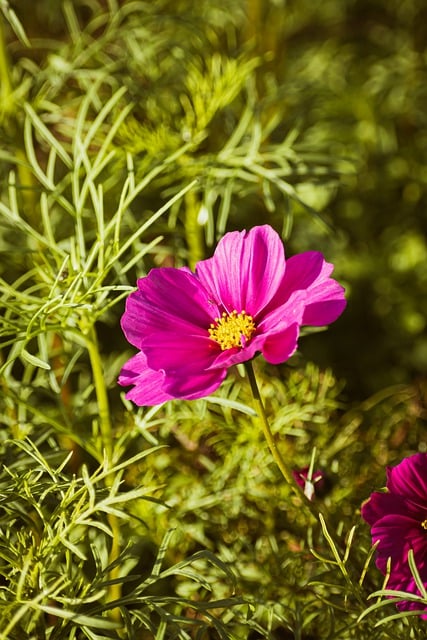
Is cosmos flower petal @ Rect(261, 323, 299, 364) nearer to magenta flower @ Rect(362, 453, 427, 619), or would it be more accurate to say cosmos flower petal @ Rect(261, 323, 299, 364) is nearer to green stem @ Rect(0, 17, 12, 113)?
magenta flower @ Rect(362, 453, 427, 619)

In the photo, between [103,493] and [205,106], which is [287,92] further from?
[103,493]

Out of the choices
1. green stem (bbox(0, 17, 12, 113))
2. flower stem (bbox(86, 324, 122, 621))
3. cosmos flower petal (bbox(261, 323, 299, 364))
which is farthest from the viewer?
green stem (bbox(0, 17, 12, 113))

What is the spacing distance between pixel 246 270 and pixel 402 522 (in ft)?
0.72

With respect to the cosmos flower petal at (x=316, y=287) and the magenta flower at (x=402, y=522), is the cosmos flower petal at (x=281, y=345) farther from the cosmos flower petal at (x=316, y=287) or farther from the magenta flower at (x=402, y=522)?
the magenta flower at (x=402, y=522)

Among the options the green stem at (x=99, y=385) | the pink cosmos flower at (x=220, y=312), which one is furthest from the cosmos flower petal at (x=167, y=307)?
the green stem at (x=99, y=385)

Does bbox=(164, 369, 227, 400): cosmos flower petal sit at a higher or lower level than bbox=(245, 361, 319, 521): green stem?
higher

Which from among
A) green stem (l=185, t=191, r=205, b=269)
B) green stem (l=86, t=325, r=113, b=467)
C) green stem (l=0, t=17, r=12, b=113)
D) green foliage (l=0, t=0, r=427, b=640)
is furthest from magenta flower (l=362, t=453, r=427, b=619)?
green stem (l=0, t=17, r=12, b=113)

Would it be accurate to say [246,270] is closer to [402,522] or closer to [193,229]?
[402,522]

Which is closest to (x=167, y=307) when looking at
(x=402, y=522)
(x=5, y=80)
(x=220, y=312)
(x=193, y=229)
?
(x=220, y=312)

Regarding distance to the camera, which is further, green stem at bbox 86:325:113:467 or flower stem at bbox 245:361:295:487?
green stem at bbox 86:325:113:467

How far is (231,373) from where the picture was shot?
0.94 metres

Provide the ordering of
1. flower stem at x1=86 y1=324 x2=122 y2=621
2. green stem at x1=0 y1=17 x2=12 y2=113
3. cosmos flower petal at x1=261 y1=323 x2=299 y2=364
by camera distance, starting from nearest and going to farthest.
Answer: cosmos flower petal at x1=261 y1=323 x2=299 y2=364 < flower stem at x1=86 y1=324 x2=122 y2=621 < green stem at x1=0 y1=17 x2=12 y2=113

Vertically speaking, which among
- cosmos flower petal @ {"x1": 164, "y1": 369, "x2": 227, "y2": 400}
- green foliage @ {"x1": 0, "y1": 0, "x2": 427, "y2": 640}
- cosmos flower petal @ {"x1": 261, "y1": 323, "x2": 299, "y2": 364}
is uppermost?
cosmos flower petal @ {"x1": 261, "y1": 323, "x2": 299, "y2": 364}

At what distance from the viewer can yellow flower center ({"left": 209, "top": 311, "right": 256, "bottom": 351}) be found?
1.82ft
